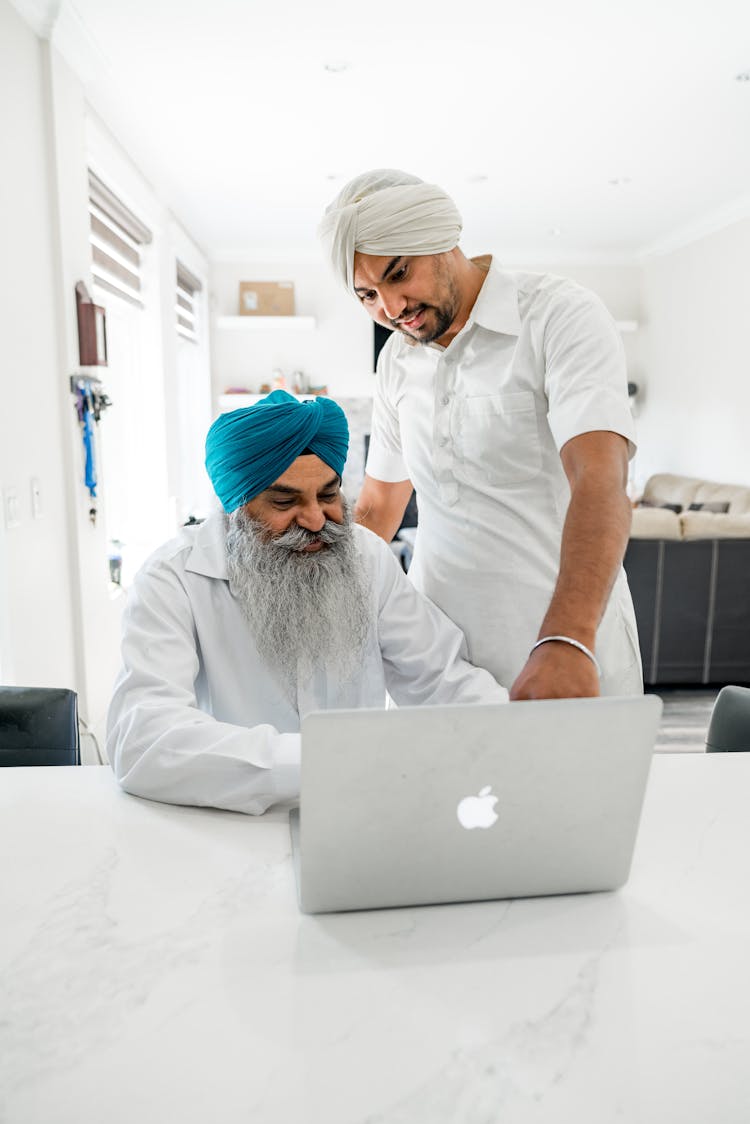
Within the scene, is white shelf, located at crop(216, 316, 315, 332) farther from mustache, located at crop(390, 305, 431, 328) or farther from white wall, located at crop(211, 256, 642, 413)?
mustache, located at crop(390, 305, 431, 328)

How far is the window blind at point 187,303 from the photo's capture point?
6298mm

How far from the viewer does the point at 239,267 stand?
7598 mm

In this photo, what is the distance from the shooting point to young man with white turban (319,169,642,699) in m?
1.35

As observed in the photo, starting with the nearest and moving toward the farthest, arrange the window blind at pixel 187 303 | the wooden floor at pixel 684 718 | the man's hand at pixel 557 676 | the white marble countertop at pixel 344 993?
the white marble countertop at pixel 344 993 < the man's hand at pixel 557 676 < the wooden floor at pixel 684 718 < the window blind at pixel 187 303

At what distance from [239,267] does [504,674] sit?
6835mm

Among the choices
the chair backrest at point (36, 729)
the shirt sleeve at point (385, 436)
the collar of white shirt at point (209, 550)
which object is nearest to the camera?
the chair backrest at point (36, 729)

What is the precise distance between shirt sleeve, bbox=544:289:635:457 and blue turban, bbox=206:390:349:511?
373 mm

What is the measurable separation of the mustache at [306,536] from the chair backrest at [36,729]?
1.44 feet

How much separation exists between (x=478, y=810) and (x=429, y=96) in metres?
3.83

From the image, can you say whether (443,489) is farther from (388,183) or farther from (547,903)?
(547,903)

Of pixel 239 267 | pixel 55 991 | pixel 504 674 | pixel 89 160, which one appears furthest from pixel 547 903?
pixel 239 267

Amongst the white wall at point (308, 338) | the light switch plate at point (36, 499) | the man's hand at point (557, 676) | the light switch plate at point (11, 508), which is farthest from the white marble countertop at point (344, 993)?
the white wall at point (308, 338)

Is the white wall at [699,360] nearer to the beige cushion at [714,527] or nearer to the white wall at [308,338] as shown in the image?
the white wall at [308,338]

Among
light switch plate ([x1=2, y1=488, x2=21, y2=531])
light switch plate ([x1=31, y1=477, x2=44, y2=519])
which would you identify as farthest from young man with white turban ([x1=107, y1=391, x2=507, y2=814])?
light switch plate ([x1=31, y1=477, x2=44, y2=519])
